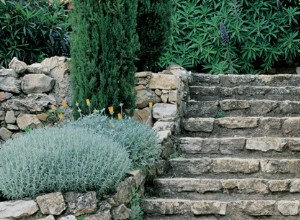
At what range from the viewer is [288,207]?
17.1ft

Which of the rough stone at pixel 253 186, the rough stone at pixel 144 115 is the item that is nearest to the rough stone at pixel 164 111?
the rough stone at pixel 144 115

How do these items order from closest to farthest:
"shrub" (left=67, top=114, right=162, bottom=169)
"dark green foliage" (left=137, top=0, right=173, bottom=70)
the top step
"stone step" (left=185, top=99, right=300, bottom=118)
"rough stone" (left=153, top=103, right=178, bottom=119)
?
"shrub" (left=67, top=114, right=162, bottom=169) < "rough stone" (left=153, top=103, right=178, bottom=119) < "dark green foliage" (left=137, top=0, right=173, bottom=70) < "stone step" (left=185, top=99, right=300, bottom=118) < the top step

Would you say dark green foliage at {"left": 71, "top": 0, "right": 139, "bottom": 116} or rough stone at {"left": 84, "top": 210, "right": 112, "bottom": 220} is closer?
rough stone at {"left": 84, "top": 210, "right": 112, "bottom": 220}

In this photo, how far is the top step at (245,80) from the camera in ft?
26.7

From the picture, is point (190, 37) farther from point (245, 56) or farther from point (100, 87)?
point (100, 87)

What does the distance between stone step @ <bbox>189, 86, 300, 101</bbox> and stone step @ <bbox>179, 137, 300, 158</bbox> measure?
143 cm

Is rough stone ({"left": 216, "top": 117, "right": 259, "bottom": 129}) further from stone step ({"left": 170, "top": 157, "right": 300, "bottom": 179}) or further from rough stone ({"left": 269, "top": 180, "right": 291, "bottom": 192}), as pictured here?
rough stone ({"left": 269, "top": 180, "right": 291, "bottom": 192})

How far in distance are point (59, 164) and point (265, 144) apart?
8.85ft

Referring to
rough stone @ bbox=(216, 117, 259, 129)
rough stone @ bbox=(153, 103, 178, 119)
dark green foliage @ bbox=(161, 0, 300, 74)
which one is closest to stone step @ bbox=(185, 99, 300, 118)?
rough stone @ bbox=(216, 117, 259, 129)

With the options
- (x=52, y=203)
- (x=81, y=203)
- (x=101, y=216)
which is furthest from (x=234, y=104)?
(x=52, y=203)

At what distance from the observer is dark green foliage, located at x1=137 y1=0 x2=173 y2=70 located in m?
7.06

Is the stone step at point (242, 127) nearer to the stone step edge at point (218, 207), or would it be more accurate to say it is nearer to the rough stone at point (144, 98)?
the rough stone at point (144, 98)

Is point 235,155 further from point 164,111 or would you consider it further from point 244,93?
point 244,93

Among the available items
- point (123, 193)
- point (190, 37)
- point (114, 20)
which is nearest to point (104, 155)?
point (123, 193)
